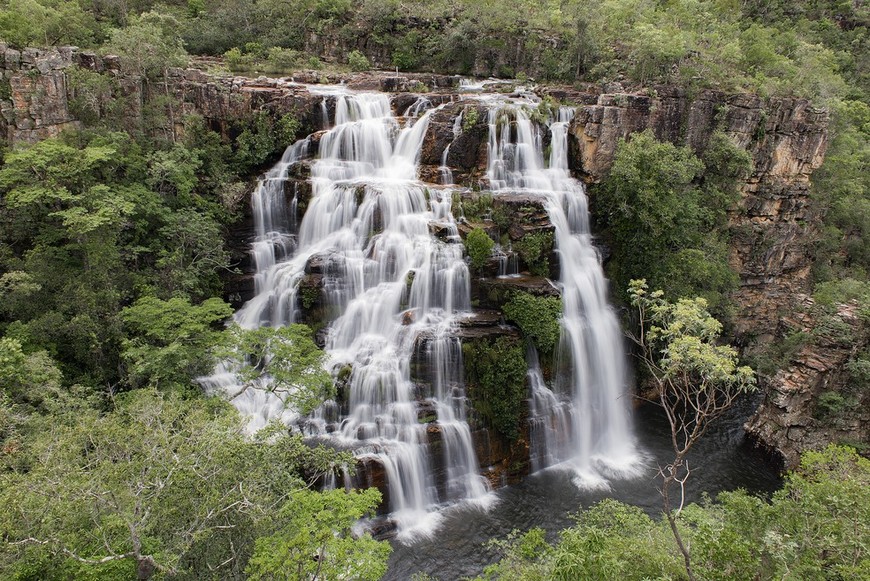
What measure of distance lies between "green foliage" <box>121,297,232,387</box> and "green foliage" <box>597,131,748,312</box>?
1633cm

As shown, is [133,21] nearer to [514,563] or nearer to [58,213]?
[58,213]

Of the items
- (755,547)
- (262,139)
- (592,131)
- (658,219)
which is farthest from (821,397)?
(262,139)

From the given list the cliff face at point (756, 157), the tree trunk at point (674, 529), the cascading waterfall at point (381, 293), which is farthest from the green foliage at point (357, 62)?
the tree trunk at point (674, 529)

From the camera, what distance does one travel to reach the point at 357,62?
3209cm

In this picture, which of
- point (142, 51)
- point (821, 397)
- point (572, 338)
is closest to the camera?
point (821, 397)

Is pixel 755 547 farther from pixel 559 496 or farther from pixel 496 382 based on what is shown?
pixel 496 382

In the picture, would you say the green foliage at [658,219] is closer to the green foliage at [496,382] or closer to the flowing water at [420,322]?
the flowing water at [420,322]

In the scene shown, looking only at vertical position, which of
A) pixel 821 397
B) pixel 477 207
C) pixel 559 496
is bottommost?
pixel 559 496

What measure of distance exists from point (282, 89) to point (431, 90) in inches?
350

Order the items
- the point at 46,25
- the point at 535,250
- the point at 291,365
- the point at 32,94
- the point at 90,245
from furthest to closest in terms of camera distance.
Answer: the point at 46,25, the point at 535,250, the point at 32,94, the point at 90,245, the point at 291,365

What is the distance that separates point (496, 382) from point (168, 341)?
1035cm

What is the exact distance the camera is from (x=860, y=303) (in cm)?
1891

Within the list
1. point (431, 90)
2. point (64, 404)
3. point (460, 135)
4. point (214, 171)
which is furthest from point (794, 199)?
point (64, 404)

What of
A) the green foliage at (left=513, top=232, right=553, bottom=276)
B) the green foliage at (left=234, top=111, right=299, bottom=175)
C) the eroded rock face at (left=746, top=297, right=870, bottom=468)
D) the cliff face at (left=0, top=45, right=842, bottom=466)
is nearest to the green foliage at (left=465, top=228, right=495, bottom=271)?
the cliff face at (left=0, top=45, right=842, bottom=466)
